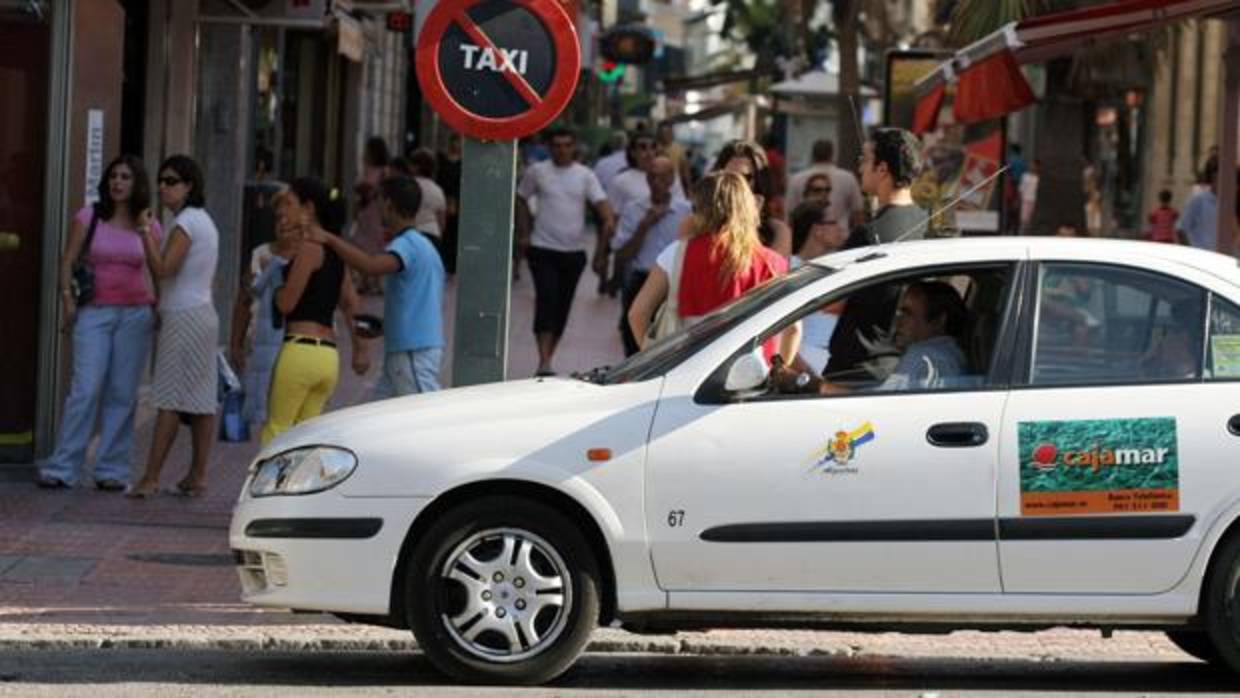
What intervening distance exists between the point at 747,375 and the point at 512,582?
0.97m

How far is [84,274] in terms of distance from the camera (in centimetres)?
1291

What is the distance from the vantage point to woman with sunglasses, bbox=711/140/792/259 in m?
11.1

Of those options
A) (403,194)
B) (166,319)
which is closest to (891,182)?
(403,194)

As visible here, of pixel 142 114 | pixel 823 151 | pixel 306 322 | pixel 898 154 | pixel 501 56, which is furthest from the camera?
pixel 823 151

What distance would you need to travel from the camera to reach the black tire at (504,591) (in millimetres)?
8266

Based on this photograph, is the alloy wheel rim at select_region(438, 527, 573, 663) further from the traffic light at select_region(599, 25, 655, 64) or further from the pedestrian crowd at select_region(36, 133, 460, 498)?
the traffic light at select_region(599, 25, 655, 64)

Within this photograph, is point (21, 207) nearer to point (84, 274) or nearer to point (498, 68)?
point (84, 274)

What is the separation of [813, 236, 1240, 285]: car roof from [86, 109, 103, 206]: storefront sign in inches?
240

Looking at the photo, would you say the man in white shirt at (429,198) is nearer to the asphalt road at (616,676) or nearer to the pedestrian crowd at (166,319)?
the pedestrian crowd at (166,319)

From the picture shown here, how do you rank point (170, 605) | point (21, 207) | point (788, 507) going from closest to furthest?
point (788, 507) < point (170, 605) < point (21, 207)

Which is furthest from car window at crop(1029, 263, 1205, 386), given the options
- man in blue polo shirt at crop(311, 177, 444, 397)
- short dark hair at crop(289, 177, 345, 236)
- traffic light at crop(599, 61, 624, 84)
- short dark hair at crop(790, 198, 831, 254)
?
traffic light at crop(599, 61, 624, 84)

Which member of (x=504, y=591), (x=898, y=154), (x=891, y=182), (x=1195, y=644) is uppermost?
(x=898, y=154)

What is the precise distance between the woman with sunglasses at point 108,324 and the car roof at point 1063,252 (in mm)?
5187

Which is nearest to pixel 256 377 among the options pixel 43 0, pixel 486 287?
pixel 43 0
